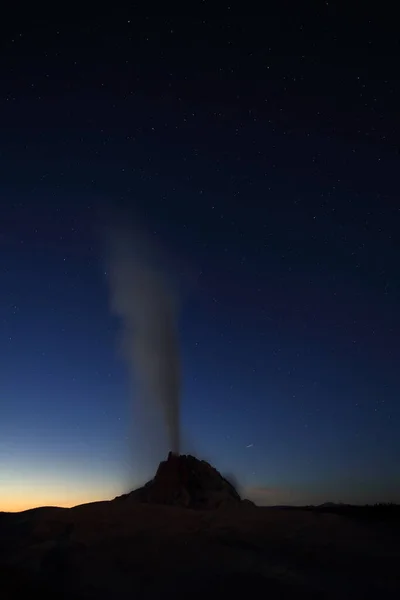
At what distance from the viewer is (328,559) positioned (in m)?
9.92

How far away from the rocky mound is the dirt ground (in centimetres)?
1421

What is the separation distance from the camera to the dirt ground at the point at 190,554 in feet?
27.8

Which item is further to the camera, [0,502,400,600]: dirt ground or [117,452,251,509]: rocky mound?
[117,452,251,509]: rocky mound

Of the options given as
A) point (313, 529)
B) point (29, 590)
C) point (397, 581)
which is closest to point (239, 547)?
point (313, 529)

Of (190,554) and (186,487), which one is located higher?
(186,487)

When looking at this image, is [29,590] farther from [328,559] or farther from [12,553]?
[328,559]

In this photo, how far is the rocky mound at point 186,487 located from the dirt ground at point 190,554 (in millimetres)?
14215

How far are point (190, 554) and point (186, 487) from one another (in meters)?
19.0

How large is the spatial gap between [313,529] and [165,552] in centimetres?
404

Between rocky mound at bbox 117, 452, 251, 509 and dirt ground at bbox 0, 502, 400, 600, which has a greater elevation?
rocky mound at bbox 117, 452, 251, 509

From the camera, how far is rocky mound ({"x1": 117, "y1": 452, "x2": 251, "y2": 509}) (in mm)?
27094

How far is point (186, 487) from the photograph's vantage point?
92.7 feet

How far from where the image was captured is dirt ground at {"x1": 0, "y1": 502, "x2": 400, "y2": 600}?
8461 millimetres

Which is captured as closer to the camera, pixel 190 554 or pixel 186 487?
pixel 190 554
